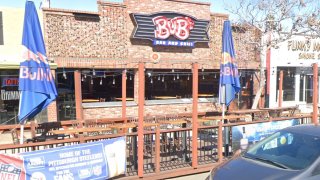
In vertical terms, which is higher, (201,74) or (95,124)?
(201,74)

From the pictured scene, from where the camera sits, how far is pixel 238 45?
715 inches

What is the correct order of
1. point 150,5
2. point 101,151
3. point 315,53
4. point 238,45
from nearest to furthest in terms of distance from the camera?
point 101,151
point 150,5
point 238,45
point 315,53

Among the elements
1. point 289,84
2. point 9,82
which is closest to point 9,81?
point 9,82

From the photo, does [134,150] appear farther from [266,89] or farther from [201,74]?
[266,89]

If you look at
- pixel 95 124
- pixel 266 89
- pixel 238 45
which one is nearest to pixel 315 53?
pixel 266 89

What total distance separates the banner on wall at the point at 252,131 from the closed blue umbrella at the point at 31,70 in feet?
14.2

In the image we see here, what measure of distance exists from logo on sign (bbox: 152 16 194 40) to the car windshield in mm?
10379

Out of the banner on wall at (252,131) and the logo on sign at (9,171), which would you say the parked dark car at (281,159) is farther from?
the logo on sign at (9,171)

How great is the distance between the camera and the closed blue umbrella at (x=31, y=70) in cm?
Result: 639

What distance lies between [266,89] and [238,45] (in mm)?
3059

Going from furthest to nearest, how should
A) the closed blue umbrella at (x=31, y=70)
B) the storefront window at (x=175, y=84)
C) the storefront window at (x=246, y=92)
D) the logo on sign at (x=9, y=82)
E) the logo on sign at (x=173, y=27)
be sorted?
the storefront window at (x=246, y=92)
the storefront window at (x=175, y=84)
the logo on sign at (x=173, y=27)
the logo on sign at (x=9, y=82)
the closed blue umbrella at (x=31, y=70)

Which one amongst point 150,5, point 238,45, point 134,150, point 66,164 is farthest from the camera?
point 238,45

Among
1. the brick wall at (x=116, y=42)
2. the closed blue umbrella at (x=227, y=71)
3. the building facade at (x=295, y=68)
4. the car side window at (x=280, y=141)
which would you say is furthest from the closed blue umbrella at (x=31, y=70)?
the building facade at (x=295, y=68)

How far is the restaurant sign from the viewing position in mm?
15164
